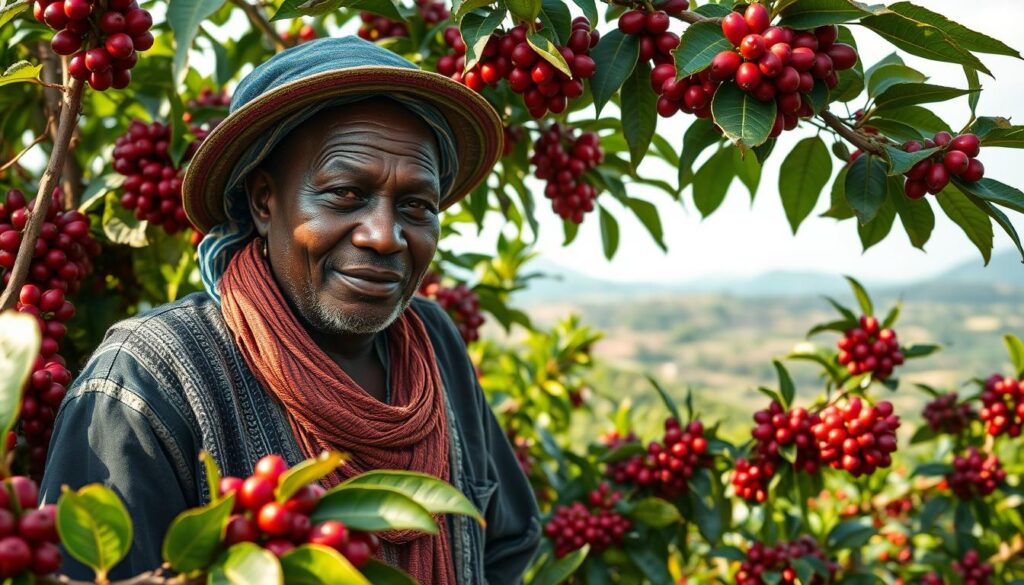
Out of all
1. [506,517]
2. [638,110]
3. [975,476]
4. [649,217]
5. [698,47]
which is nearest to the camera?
[698,47]

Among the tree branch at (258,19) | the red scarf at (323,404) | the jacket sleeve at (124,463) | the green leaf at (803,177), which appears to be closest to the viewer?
the jacket sleeve at (124,463)

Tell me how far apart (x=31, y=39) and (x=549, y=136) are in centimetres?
133

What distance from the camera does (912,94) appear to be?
1.97 meters

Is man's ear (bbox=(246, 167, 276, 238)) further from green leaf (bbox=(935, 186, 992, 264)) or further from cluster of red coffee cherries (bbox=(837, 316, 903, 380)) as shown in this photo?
cluster of red coffee cherries (bbox=(837, 316, 903, 380))

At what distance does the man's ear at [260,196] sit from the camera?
209cm

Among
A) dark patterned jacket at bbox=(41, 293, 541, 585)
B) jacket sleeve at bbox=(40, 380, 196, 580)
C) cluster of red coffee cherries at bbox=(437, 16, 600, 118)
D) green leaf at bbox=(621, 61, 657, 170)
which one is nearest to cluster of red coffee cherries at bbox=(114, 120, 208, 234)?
dark patterned jacket at bbox=(41, 293, 541, 585)

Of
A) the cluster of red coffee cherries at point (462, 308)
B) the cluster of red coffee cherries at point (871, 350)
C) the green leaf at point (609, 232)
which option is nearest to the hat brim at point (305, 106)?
the green leaf at point (609, 232)

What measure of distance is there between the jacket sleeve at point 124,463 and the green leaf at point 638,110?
3.67ft

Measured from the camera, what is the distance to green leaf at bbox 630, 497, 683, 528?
110 inches

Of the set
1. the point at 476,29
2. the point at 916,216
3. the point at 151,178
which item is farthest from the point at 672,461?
the point at 151,178

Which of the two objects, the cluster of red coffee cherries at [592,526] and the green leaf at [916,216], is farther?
the cluster of red coffee cherries at [592,526]

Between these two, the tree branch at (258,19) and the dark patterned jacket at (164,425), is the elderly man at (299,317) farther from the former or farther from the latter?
the tree branch at (258,19)

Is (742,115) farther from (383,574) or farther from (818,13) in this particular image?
(383,574)

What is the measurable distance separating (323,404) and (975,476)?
2.40m
